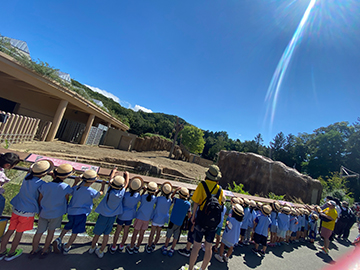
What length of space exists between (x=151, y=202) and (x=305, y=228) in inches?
234

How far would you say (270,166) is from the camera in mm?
10781

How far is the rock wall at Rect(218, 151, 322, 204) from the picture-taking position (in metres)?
10.1

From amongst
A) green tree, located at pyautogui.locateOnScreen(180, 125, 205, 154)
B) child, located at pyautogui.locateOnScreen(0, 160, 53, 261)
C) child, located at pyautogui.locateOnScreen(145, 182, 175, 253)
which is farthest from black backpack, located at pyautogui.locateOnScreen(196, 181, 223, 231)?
green tree, located at pyautogui.locateOnScreen(180, 125, 205, 154)

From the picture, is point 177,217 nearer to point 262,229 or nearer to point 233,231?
point 233,231

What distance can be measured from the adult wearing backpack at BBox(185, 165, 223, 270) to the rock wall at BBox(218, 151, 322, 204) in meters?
9.55

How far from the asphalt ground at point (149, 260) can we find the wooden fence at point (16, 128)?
297 inches

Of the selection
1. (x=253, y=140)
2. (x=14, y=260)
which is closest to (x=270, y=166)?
(x=14, y=260)

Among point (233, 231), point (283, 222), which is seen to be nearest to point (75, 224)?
point (233, 231)

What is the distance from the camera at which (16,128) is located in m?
7.94

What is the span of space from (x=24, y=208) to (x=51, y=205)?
291 mm

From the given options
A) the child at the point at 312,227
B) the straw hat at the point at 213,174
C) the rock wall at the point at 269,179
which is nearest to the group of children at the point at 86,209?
the straw hat at the point at 213,174

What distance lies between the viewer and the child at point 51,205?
2.02m

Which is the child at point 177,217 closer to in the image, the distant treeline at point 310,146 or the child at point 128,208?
the child at point 128,208

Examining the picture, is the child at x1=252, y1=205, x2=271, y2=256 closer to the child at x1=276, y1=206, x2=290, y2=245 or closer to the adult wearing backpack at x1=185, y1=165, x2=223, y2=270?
the child at x1=276, y1=206, x2=290, y2=245
